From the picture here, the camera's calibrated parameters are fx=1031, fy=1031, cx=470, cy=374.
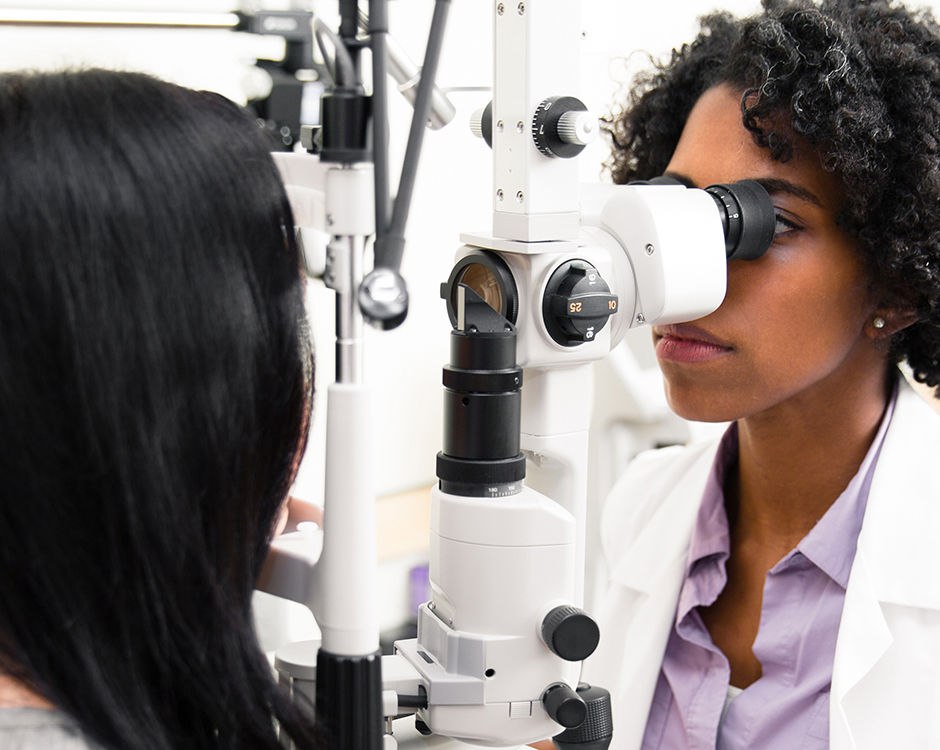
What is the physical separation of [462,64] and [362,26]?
5.87 feet

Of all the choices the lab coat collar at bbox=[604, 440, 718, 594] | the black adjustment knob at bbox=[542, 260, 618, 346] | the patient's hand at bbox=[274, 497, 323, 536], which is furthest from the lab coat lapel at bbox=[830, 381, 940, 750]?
the patient's hand at bbox=[274, 497, 323, 536]

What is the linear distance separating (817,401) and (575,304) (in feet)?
1.85

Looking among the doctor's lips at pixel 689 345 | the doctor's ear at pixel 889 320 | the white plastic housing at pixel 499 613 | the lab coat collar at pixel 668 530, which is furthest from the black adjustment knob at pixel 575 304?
the lab coat collar at pixel 668 530

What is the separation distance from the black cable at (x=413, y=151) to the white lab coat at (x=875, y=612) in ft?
2.50

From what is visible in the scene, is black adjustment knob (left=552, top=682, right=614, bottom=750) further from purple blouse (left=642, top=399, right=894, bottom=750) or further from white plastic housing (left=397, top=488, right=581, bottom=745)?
purple blouse (left=642, top=399, right=894, bottom=750)

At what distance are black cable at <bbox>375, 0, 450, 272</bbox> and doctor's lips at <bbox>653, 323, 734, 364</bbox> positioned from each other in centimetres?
61

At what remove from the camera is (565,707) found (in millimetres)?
775

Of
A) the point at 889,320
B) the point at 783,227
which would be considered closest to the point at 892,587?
the point at 889,320

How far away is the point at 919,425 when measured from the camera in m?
1.21

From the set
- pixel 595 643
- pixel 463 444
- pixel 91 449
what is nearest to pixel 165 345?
pixel 91 449

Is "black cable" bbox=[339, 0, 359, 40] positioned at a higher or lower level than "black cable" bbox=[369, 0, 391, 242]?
higher

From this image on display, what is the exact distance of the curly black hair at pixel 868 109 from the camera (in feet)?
3.62

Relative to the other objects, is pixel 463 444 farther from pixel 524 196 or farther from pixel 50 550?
pixel 50 550

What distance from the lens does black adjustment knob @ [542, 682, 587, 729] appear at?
775 millimetres
